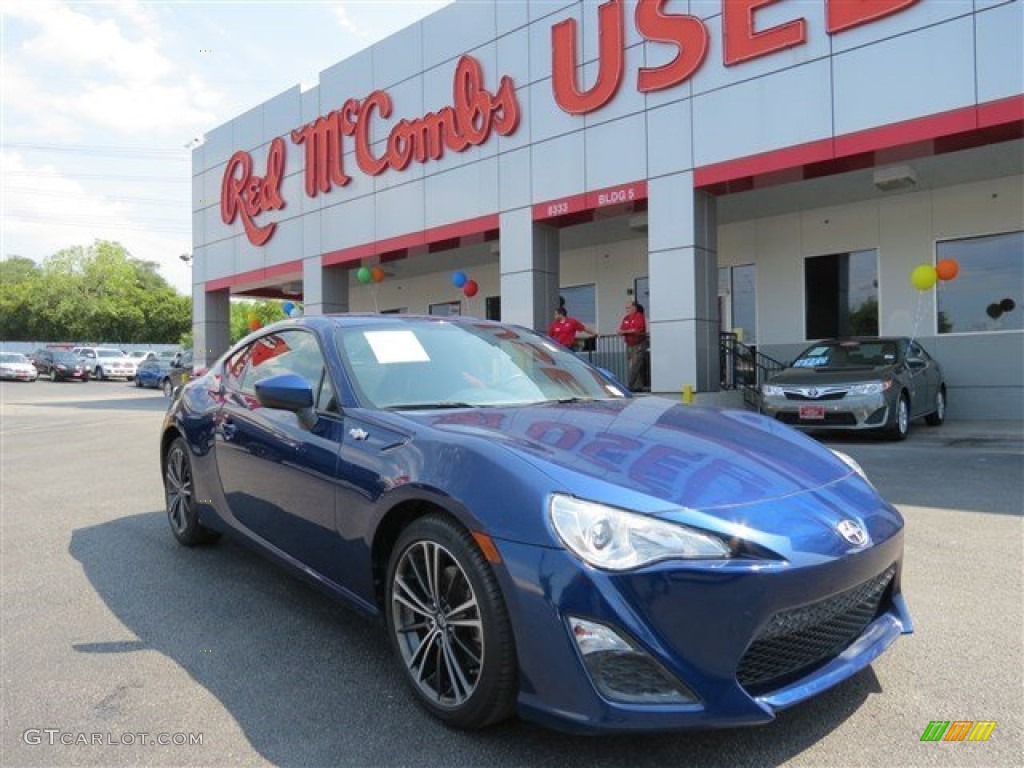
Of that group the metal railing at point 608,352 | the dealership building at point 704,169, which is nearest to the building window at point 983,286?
the dealership building at point 704,169

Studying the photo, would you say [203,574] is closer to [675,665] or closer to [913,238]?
[675,665]

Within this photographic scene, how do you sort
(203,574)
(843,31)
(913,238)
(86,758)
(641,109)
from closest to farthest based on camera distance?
(86,758)
(203,574)
(843,31)
(641,109)
(913,238)

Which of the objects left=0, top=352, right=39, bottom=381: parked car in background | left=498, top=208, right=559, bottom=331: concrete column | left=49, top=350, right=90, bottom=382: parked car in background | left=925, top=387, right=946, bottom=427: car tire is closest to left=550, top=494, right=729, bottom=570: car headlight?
left=925, top=387, right=946, bottom=427: car tire

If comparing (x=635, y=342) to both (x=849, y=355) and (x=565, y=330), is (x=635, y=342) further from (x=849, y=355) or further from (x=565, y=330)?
(x=849, y=355)

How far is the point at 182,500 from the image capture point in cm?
475

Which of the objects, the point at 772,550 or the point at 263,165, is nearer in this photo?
the point at 772,550

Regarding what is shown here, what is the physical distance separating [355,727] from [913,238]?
46.0ft

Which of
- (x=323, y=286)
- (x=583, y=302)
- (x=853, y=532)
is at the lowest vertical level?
(x=853, y=532)

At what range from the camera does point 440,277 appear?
22422 millimetres

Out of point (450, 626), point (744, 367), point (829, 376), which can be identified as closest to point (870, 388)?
point (829, 376)

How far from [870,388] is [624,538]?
8.43m

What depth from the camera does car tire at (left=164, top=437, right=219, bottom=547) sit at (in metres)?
4.61

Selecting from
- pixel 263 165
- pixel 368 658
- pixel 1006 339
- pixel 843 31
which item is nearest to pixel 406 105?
pixel 263 165

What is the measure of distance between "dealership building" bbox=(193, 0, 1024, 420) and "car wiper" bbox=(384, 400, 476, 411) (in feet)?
30.6
